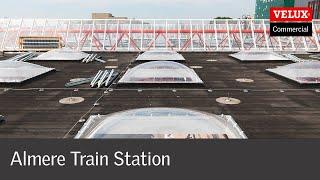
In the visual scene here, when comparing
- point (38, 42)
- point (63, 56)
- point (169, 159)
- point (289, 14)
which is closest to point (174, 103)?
point (169, 159)

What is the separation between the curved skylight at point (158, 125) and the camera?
13.4 m

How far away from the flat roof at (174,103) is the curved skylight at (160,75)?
1.00 meters

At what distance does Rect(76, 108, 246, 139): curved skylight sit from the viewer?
44.0 feet

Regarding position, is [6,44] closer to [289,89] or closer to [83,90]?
[83,90]

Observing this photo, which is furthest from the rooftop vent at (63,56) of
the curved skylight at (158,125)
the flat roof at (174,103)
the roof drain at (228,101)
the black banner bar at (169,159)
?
the black banner bar at (169,159)

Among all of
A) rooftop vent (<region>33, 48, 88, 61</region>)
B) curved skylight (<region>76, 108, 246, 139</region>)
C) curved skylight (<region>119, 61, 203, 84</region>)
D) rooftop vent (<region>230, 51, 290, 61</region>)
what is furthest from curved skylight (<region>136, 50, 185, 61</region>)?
curved skylight (<region>76, 108, 246, 139</region>)

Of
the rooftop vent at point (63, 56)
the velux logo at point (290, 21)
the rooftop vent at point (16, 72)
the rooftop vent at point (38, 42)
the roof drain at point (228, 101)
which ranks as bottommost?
the roof drain at point (228, 101)

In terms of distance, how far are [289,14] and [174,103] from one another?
134 ft

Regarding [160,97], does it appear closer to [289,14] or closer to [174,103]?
[174,103]

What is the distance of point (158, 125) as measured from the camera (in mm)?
13977

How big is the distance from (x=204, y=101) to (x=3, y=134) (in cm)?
1304

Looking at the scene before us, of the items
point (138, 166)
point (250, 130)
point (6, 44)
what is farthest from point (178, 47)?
point (138, 166)

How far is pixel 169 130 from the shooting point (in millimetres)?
13492

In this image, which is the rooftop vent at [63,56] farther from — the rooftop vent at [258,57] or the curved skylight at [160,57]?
the rooftop vent at [258,57]
